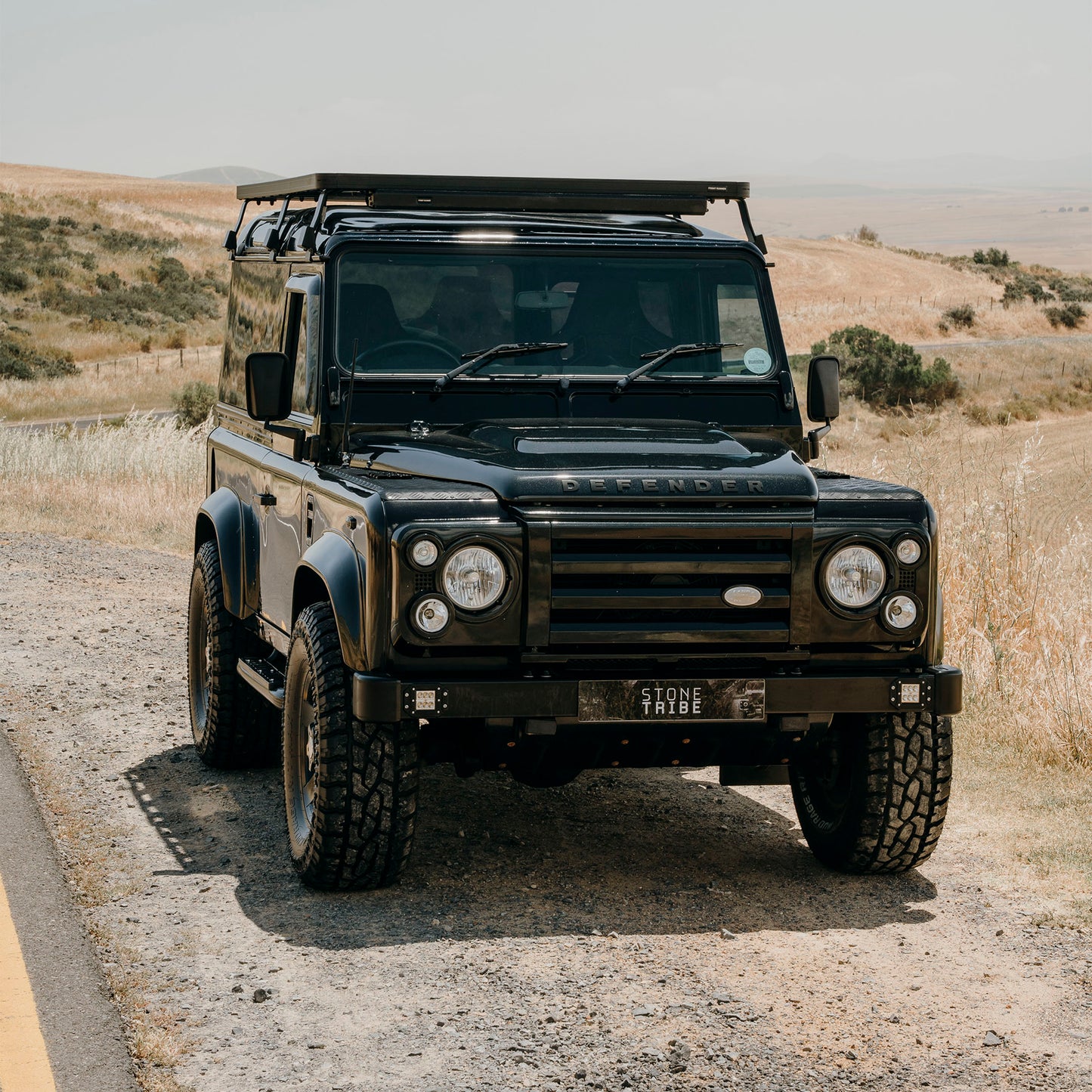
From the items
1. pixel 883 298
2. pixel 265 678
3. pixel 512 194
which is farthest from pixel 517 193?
pixel 883 298

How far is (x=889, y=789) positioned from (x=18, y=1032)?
117 inches

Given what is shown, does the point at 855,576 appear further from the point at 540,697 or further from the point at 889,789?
the point at 540,697

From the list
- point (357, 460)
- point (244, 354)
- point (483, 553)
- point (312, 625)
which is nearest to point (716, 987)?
point (483, 553)

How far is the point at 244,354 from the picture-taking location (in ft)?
26.1

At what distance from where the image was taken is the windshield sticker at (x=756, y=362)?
6.68m

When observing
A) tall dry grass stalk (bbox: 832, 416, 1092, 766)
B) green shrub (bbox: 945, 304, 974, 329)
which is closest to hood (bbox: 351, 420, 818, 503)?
tall dry grass stalk (bbox: 832, 416, 1092, 766)

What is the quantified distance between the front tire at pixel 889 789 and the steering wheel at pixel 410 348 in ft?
6.72

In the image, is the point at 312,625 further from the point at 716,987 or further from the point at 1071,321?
the point at 1071,321

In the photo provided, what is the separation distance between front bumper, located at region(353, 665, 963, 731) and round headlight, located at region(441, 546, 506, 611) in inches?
10.1

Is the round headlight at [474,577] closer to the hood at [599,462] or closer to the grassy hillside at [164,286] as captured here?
the hood at [599,462]

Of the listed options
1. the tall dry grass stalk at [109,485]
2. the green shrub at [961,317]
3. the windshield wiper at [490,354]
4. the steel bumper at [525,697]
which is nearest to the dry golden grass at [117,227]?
the green shrub at [961,317]

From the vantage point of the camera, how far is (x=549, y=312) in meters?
6.52

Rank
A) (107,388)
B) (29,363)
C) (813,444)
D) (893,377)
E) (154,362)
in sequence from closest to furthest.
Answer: (813,444) < (893,377) < (107,388) < (29,363) < (154,362)

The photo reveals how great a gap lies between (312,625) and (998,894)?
104 inches
